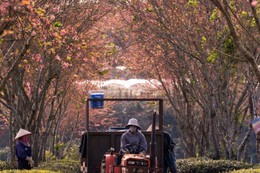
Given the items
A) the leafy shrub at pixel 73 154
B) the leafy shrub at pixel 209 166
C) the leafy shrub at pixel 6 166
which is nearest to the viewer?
the leafy shrub at pixel 209 166

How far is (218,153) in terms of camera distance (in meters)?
20.5

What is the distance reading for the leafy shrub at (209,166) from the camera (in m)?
16.4

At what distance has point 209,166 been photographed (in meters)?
17.2

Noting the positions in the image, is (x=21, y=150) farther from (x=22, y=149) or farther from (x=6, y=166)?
(x=6, y=166)

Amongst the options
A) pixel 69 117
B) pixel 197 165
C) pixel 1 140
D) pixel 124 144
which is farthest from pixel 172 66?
pixel 1 140

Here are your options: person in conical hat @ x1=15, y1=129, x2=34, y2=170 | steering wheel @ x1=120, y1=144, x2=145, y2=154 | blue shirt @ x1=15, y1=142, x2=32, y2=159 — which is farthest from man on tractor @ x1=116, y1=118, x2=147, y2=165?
blue shirt @ x1=15, y1=142, x2=32, y2=159

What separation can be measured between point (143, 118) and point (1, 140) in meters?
14.4

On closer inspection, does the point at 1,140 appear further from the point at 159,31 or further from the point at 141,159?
the point at 141,159

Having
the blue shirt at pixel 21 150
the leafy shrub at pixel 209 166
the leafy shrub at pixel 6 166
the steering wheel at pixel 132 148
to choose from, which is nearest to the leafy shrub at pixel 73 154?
the leafy shrub at pixel 6 166

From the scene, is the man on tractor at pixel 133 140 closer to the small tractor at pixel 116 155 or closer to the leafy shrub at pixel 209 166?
the small tractor at pixel 116 155

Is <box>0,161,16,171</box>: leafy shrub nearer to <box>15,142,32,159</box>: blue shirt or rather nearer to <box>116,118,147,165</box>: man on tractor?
<box>15,142,32,159</box>: blue shirt

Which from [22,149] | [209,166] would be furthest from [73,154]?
[22,149]

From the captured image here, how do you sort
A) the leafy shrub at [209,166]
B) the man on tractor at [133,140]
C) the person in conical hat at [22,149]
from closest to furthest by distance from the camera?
the man on tractor at [133,140] → the person in conical hat at [22,149] → the leafy shrub at [209,166]

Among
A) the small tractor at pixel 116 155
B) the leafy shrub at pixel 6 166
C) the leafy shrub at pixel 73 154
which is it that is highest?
the small tractor at pixel 116 155
